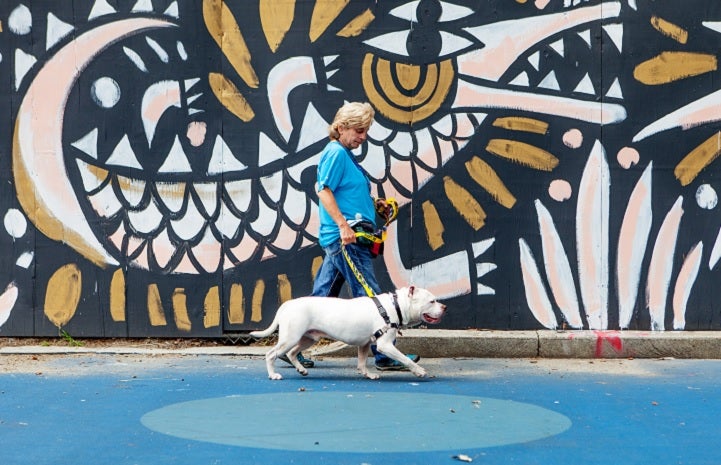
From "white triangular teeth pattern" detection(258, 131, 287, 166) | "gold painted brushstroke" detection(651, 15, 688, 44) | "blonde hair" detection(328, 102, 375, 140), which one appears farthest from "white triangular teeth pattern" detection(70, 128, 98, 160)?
"gold painted brushstroke" detection(651, 15, 688, 44)

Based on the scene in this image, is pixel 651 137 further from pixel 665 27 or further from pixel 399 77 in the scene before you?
pixel 399 77

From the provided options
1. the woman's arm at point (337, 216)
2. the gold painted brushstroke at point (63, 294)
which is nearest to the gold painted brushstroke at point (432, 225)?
the woman's arm at point (337, 216)

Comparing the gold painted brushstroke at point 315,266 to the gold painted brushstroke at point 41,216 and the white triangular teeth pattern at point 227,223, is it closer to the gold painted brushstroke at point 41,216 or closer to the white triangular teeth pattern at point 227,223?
the white triangular teeth pattern at point 227,223

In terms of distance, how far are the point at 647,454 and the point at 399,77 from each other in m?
4.67

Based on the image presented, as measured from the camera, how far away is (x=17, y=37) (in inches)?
377

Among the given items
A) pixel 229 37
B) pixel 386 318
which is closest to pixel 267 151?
pixel 229 37

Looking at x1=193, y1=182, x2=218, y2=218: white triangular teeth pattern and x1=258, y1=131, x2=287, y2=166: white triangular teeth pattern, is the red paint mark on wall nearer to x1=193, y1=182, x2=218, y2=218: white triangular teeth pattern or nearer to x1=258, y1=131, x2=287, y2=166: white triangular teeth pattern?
x1=258, y1=131, x2=287, y2=166: white triangular teeth pattern

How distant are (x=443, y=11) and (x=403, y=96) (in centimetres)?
82

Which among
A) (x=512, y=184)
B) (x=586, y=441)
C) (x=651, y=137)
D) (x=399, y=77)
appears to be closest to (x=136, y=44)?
(x=399, y=77)

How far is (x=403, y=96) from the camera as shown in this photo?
30.2 ft

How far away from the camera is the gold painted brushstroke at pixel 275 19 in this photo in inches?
367

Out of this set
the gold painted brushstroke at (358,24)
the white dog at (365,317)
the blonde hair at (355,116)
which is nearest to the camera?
the white dog at (365,317)

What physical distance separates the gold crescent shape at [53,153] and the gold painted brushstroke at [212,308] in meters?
0.91

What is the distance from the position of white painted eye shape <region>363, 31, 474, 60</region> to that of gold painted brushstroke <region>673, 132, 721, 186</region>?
2.12 meters
